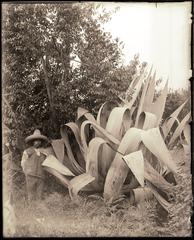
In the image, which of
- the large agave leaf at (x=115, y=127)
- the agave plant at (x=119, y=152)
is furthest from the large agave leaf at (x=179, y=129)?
the large agave leaf at (x=115, y=127)

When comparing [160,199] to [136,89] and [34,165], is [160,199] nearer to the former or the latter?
[136,89]

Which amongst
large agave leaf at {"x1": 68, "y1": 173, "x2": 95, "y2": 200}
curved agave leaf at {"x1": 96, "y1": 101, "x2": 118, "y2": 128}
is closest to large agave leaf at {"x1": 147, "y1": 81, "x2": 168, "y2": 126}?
curved agave leaf at {"x1": 96, "y1": 101, "x2": 118, "y2": 128}

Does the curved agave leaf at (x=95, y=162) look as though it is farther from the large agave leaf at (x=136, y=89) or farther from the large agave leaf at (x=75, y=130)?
the large agave leaf at (x=136, y=89)

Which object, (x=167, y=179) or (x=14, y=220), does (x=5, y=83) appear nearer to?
(x=14, y=220)

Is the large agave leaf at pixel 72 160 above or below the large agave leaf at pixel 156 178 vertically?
above

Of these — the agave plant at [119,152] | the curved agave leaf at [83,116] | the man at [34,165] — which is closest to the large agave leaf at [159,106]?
the agave plant at [119,152]

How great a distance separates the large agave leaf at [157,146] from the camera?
3.64 meters

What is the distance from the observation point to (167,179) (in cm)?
364

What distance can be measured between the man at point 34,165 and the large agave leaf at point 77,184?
176mm

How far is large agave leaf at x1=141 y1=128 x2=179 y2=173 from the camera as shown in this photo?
3641 mm

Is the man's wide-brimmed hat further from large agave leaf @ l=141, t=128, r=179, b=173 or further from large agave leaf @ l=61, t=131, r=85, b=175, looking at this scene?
large agave leaf @ l=141, t=128, r=179, b=173

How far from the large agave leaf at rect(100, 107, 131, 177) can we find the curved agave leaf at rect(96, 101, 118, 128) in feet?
0.07

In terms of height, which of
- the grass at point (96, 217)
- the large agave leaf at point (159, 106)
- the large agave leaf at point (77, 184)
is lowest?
the grass at point (96, 217)

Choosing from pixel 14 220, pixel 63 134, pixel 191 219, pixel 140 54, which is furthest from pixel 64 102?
pixel 191 219
